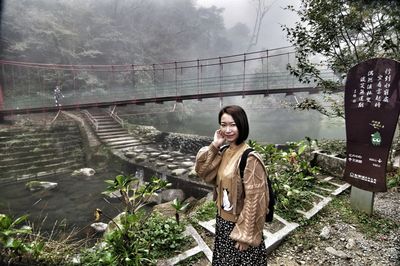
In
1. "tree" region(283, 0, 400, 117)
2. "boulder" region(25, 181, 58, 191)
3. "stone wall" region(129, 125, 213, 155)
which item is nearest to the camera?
"tree" region(283, 0, 400, 117)

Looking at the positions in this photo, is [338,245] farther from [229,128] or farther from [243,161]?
[229,128]

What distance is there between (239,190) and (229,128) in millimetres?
375

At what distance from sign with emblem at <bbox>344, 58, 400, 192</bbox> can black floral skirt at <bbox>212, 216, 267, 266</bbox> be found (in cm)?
233

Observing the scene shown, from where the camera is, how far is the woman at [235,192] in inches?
55.7

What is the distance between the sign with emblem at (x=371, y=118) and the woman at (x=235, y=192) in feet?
7.72

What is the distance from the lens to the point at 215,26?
103 ft

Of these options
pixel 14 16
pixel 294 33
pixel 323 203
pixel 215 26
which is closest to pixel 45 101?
pixel 14 16

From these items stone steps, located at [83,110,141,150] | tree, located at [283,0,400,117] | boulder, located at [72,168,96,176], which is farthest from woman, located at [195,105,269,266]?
stone steps, located at [83,110,141,150]

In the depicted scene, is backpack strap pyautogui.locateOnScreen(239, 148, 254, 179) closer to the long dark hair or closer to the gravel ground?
the long dark hair

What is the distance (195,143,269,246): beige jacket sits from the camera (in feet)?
4.62

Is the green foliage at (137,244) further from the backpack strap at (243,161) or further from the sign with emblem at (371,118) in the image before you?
the sign with emblem at (371,118)

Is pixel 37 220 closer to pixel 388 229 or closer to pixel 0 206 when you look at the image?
pixel 0 206

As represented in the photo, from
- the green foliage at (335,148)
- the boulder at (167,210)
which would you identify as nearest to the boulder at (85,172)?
the boulder at (167,210)

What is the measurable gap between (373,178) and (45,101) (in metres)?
16.1
